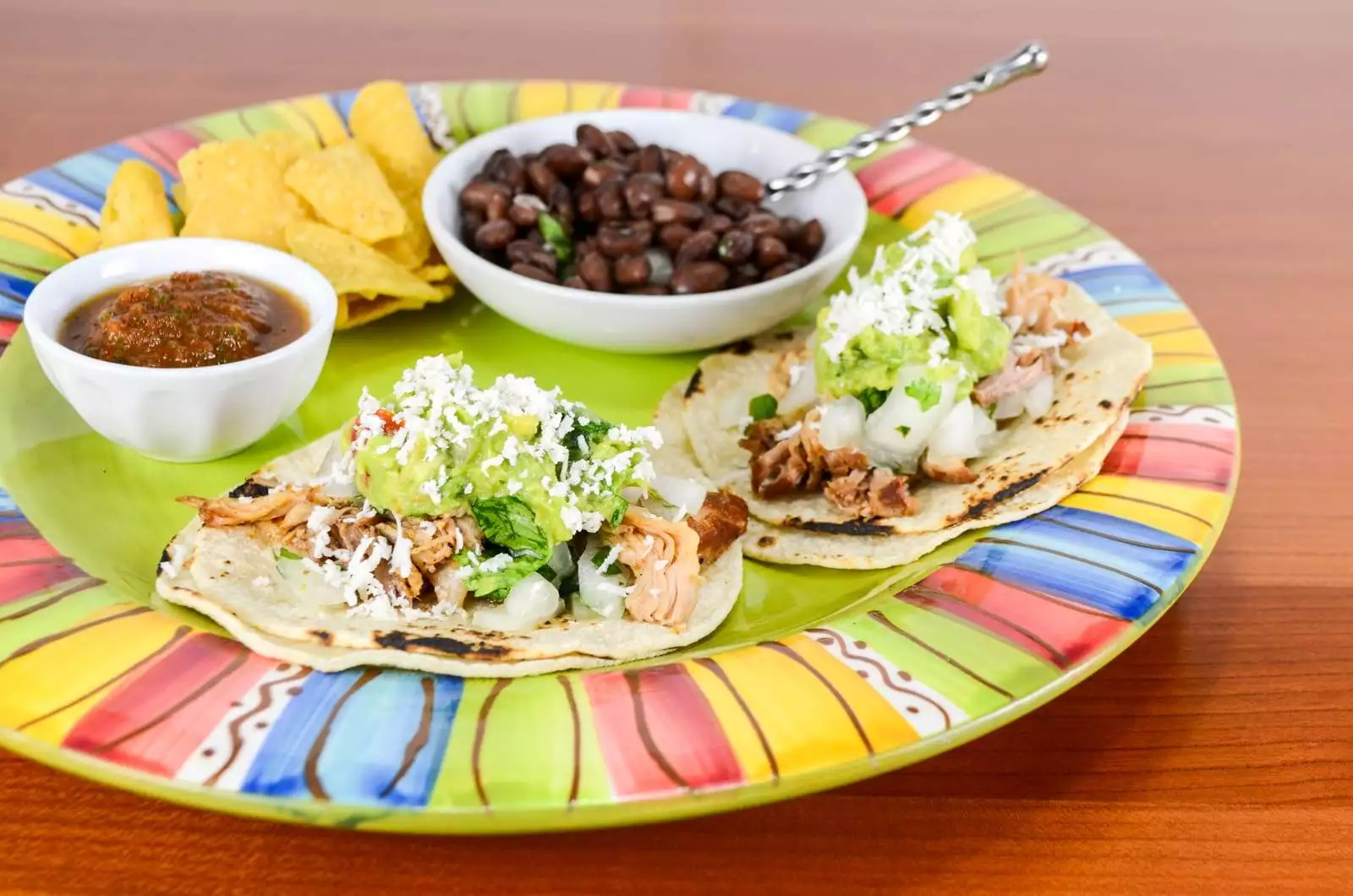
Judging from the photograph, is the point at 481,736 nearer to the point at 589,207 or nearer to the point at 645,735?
the point at 645,735

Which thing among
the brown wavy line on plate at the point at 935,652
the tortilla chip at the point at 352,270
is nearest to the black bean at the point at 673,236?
the tortilla chip at the point at 352,270

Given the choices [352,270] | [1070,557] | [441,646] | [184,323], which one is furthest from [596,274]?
[1070,557]

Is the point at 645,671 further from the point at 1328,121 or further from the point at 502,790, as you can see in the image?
the point at 1328,121

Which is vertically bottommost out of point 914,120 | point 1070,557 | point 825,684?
point 825,684

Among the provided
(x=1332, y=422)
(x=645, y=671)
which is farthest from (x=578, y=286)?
(x=1332, y=422)

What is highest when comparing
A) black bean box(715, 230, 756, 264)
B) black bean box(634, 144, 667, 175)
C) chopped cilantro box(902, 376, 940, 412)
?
black bean box(634, 144, 667, 175)

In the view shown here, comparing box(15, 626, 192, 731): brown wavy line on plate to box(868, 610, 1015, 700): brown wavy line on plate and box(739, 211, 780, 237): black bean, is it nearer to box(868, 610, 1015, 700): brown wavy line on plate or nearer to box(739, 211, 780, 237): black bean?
box(868, 610, 1015, 700): brown wavy line on plate

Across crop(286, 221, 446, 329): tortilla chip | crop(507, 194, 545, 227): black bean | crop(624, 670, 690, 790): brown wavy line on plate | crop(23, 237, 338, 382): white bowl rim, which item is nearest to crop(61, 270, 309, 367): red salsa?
crop(23, 237, 338, 382): white bowl rim
